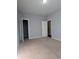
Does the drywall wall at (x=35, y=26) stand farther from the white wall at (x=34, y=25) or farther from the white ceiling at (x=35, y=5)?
the white ceiling at (x=35, y=5)

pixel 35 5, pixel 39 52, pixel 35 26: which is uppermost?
pixel 35 5

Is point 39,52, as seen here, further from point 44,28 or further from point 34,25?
point 44,28

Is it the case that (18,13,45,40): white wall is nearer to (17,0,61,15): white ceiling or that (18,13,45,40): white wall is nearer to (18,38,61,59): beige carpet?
(17,0,61,15): white ceiling

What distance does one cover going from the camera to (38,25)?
26.7 ft

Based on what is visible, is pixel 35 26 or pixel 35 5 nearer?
pixel 35 5

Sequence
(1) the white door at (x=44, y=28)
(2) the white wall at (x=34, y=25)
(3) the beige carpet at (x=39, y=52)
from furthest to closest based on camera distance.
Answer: (1) the white door at (x=44, y=28) < (2) the white wall at (x=34, y=25) < (3) the beige carpet at (x=39, y=52)

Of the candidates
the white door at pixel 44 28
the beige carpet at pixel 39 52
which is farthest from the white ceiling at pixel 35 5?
the white door at pixel 44 28

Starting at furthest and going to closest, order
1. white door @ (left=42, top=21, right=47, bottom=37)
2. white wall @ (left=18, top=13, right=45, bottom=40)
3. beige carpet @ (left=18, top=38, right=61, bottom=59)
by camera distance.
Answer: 1. white door @ (left=42, top=21, right=47, bottom=37)
2. white wall @ (left=18, top=13, right=45, bottom=40)
3. beige carpet @ (left=18, top=38, right=61, bottom=59)

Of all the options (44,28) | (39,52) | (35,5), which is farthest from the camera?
(44,28)

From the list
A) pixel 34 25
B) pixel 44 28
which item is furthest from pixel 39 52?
pixel 44 28

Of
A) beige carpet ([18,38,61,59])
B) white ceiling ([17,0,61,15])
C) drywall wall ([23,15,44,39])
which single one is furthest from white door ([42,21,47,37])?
beige carpet ([18,38,61,59])

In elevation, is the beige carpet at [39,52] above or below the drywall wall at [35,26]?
below
